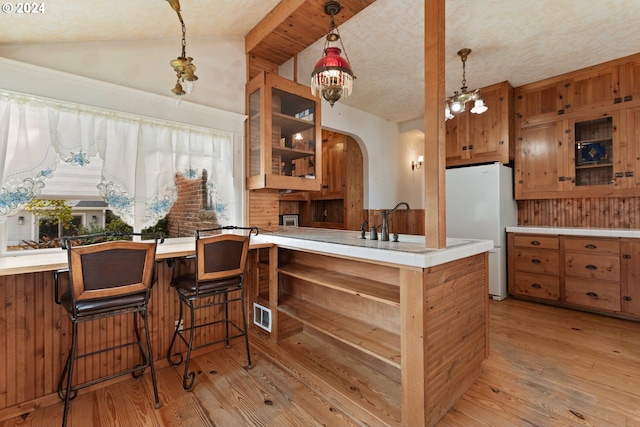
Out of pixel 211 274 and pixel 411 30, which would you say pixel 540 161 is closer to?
pixel 411 30

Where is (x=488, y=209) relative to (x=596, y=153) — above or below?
below

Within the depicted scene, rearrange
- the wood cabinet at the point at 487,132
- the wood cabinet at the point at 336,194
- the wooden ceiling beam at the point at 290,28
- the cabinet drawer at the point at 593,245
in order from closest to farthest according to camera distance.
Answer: the wooden ceiling beam at the point at 290,28 → the cabinet drawer at the point at 593,245 → the wood cabinet at the point at 487,132 → the wood cabinet at the point at 336,194

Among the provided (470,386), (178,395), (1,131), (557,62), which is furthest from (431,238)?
(557,62)

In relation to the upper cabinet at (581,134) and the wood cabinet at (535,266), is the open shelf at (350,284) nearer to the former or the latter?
the wood cabinet at (535,266)

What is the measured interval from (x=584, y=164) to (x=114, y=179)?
488 cm

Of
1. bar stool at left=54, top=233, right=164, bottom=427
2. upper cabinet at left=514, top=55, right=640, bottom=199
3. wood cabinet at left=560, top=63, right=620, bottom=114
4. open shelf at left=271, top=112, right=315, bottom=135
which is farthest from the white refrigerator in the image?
bar stool at left=54, top=233, right=164, bottom=427

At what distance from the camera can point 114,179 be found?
82.0 inches

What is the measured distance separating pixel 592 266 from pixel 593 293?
293 millimetres

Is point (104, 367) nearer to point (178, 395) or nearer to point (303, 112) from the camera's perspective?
point (178, 395)

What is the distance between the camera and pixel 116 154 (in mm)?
2096

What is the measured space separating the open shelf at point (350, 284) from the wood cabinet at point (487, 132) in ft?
9.76

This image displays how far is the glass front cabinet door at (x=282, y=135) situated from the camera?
2598 mm

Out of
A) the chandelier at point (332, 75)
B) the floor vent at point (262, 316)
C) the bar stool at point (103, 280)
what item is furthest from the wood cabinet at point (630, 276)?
the bar stool at point (103, 280)

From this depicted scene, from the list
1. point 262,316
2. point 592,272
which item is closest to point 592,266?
point 592,272
